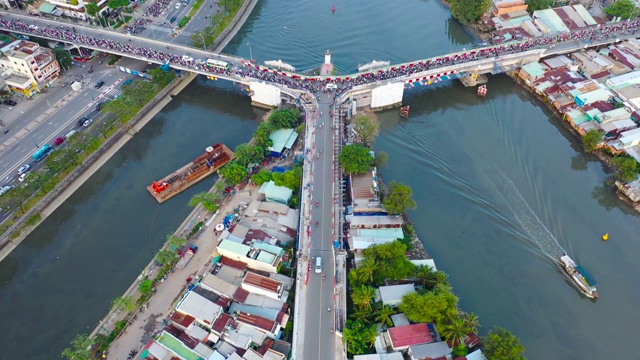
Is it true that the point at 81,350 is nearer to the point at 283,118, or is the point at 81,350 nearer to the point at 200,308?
the point at 200,308

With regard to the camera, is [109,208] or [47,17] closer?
[109,208]

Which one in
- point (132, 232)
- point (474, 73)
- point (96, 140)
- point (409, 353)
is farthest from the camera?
point (474, 73)

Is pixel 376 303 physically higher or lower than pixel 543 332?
lower

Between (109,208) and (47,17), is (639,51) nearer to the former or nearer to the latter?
(109,208)

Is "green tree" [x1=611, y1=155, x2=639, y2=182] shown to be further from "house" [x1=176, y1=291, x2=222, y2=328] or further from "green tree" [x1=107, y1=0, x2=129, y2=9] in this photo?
"green tree" [x1=107, y1=0, x2=129, y2=9]

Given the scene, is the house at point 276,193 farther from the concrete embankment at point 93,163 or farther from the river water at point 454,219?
the concrete embankment at point 93,163

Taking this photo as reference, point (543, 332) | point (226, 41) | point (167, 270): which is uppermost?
point (226, 41)

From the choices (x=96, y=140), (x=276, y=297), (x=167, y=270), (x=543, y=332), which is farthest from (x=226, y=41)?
(x=543, y=332)
